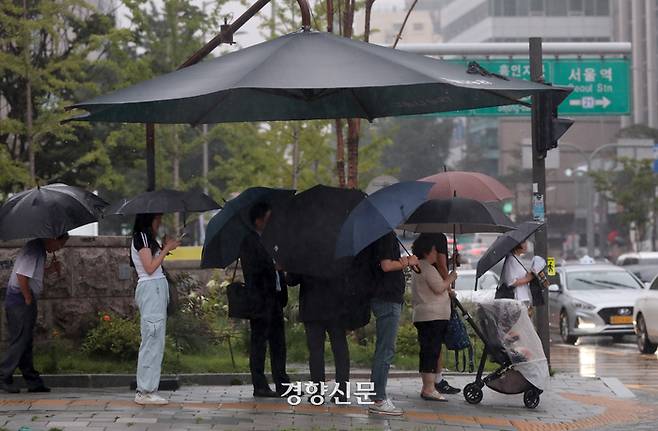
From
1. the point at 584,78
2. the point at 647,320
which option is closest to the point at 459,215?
the point at 647,320

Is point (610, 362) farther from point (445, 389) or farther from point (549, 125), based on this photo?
point (445, 389)

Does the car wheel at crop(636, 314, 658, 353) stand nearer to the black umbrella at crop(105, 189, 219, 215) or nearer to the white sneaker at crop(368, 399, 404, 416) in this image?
the white sneaker at crop(368, 399, 404, 416)

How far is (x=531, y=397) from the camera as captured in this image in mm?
12586

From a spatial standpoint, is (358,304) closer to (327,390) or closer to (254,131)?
(327,390)

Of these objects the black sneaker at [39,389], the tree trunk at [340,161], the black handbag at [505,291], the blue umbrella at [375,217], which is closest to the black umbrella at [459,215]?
the blue umbrella at [375,217]

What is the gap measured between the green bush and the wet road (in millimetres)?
5860

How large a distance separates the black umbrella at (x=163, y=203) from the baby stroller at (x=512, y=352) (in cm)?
270

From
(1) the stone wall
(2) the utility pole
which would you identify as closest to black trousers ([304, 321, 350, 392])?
(1) the stone wall

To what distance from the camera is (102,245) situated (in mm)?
15859

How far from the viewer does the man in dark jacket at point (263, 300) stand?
12172 millimetres

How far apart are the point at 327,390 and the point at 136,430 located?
3313 millimetres

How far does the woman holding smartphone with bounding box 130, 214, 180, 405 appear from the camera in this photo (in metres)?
11.5

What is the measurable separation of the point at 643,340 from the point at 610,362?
6.08 ft

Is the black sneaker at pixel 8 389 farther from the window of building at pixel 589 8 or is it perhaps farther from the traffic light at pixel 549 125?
the window of building at pixel 589 8
